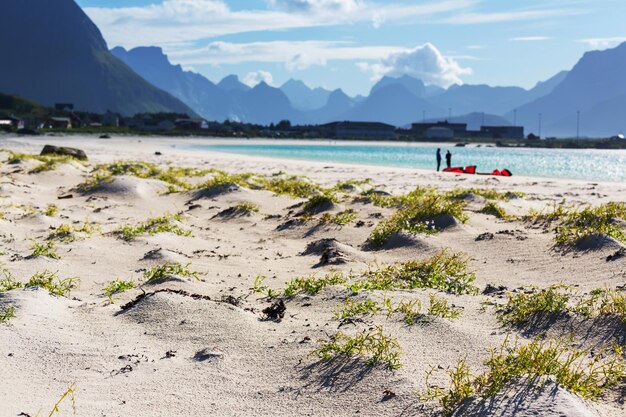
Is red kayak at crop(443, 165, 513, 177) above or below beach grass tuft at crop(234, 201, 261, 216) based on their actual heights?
below

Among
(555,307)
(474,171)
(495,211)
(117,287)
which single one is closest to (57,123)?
(474,171)

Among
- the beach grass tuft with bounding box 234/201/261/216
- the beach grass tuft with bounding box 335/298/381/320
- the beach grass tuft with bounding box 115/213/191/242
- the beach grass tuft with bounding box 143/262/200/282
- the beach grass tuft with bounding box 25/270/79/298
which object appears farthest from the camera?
the beach grass tuft with bounding box 234/201/261/216

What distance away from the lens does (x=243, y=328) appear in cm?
574

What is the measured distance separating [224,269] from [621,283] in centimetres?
532

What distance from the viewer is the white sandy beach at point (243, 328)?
14.2 feet

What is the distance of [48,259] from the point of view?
830cm

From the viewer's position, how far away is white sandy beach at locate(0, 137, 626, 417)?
4340 millimetres

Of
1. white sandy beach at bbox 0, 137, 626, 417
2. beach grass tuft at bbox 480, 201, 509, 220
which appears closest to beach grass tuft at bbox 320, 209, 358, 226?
white sandy beach at bbox 0, 137, 626, 417

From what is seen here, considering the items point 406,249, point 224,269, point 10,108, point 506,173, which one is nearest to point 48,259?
point 224,269

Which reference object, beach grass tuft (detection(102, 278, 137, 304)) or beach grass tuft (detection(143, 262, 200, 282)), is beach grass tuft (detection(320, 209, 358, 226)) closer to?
beach grass tuft (detection(143, 262, 200, 282))

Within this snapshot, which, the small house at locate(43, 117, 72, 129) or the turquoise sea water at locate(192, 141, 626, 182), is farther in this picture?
the small house at locate(43, 117, 72, 129)

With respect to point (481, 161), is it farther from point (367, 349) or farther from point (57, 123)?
point (57, 123)

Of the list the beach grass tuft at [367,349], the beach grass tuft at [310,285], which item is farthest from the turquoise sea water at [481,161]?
the beach grass tuft at [367,349]

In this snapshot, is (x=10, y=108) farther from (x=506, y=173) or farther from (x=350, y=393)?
(x=350, y=393)
